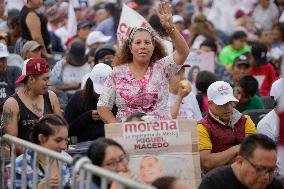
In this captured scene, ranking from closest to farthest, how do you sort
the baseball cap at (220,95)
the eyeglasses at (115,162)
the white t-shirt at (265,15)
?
the eyeglasses at (115,162) → the baseball cap at (220,95) → the white t-shirt at (265,15)

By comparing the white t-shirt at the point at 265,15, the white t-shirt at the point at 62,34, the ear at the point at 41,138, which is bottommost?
the ear at the point at 41,138

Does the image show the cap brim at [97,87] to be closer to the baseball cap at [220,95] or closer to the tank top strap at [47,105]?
the tank top strap at [47,105]

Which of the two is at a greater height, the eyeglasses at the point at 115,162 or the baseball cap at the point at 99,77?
the baseball cap at the point at 99,77

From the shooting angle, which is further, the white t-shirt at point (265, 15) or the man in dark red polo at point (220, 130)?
the white t-shirt at point (265, 15)

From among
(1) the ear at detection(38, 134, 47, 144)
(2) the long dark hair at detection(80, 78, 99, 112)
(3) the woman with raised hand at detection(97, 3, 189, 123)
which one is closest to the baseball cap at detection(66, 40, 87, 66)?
(2) the long dark hair at detection(80, 78, 99, 112)

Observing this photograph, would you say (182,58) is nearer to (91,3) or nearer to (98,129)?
(98,129)

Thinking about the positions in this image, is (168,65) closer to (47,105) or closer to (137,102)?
(137,102)

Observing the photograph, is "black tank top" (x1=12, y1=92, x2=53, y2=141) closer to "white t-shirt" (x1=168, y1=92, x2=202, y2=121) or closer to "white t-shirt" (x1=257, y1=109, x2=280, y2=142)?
"white t-shirt" (x1=257, y1=109, x2=280, y2=142)

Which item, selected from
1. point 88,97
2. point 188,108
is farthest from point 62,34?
point 88,97

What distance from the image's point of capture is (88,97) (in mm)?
10938

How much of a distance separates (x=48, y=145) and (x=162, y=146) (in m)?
0.88

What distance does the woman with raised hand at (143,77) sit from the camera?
30.6ft

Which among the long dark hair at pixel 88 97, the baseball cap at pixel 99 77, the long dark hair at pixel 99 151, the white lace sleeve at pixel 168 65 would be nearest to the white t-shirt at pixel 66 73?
the long dark hair at pixel 88 97

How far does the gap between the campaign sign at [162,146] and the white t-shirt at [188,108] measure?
130 inches
